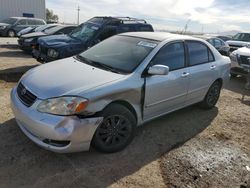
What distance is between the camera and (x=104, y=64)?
4.13 metres

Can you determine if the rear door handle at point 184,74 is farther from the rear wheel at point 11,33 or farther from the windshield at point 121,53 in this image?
the rear wheel at point 11,33

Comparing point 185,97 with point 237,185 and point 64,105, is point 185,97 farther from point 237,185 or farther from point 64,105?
point 64,105

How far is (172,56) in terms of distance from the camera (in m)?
4.52

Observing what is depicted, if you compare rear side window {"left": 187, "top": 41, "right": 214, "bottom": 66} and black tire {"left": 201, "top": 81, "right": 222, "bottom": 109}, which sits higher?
rear side window {"left": 187, "top": 41, "right": 214, "bottom": 66}

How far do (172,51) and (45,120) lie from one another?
7.99 ft

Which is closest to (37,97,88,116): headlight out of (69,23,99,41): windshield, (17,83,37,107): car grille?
(17,83,37,107): car grille

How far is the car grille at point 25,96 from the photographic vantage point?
339cm

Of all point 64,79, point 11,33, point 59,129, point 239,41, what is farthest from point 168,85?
point 11,33

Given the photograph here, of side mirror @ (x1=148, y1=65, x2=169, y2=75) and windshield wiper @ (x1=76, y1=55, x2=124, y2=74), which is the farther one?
windshield wiper @ (x1=76, y1=55, x2=124, y2=74)

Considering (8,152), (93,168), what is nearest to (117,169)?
(93,168)

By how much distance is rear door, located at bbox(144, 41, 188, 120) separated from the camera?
13.3 feet

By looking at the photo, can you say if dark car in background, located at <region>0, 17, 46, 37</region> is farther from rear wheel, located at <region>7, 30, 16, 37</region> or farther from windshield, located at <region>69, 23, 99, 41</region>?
windshield, located at <region>69, 23, 99, 41</region>

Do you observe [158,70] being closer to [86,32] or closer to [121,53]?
[121,53]

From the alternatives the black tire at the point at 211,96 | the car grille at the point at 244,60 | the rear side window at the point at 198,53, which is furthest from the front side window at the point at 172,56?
the car grille at the point at 244,60
